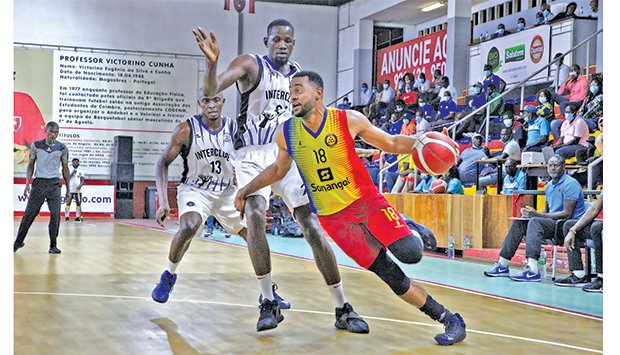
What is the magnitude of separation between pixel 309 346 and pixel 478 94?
1175cm

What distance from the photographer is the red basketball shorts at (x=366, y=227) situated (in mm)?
4734

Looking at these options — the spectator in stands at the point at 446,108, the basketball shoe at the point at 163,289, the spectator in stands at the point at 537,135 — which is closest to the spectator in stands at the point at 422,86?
the spectator in stands at the point at 446,108

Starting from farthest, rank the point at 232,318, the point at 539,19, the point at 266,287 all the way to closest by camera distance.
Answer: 1. the point at 539,19
2. the point at 232,318
3. the point at 266,287

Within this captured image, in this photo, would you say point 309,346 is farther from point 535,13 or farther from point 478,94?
point 535,13

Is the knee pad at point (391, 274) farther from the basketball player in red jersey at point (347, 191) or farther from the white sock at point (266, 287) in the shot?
the white sock at point (266, 287)

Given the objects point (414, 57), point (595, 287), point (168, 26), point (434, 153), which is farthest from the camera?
point (168, 26)

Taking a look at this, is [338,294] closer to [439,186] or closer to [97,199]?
[439,186]

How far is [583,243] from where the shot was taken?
757 cm

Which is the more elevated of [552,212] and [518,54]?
[518,54]

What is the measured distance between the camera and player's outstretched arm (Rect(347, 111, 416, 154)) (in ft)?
15.0

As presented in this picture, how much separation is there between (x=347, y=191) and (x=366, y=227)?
0.80 feet

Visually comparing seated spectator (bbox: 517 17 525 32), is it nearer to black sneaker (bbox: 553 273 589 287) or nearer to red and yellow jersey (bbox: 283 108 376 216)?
black sneaker (bbox: 553 273 589 287)

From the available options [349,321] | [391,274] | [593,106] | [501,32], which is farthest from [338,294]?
[501,32]

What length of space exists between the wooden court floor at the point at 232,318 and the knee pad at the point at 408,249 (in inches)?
20.4
